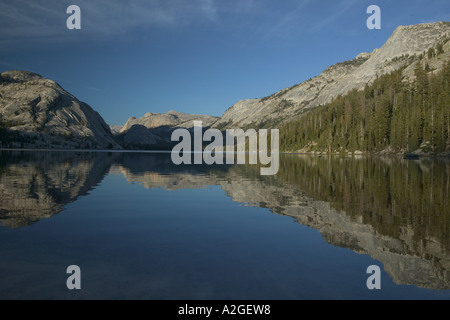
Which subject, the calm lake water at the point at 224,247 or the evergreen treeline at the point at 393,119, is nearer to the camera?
the calm lake water at the point at 224,247

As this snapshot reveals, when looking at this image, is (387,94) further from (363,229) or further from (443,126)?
(363,229)

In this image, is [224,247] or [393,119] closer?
[224,247]

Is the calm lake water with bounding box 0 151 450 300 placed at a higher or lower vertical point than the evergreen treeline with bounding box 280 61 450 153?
lower

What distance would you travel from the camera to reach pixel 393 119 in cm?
14088

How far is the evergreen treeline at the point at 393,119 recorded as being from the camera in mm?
113562

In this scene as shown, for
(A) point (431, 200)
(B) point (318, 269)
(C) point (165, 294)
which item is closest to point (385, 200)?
(A) point (431, 200)

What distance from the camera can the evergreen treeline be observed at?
4471 inches

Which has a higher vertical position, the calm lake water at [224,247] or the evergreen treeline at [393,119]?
the evergreen treeline at [393,119]

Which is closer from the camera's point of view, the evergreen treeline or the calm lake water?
the calm lake water

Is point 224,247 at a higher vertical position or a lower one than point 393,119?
lower
